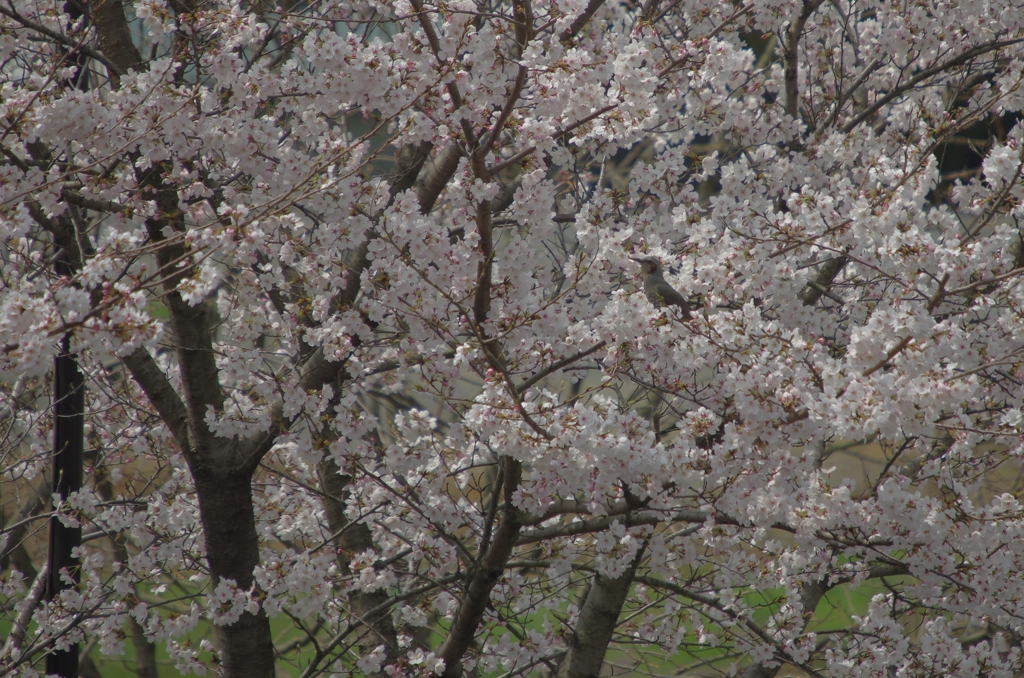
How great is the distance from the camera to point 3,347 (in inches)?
88.0

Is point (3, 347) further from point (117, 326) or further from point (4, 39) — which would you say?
point (4, 39)

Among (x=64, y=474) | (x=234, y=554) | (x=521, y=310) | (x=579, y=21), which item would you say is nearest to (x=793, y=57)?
(x=579, y=21)

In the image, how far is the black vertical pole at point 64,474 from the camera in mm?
4281

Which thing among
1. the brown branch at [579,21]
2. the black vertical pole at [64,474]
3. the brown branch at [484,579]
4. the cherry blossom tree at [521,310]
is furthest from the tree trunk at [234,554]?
the brown branch at [579,21]

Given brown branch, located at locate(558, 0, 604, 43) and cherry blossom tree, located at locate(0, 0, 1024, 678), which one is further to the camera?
brown branch, located at locate(558, 0, 604, 43)

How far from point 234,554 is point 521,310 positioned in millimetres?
2337

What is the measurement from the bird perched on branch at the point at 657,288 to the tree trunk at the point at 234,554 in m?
2.53

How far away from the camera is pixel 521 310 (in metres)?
3.34

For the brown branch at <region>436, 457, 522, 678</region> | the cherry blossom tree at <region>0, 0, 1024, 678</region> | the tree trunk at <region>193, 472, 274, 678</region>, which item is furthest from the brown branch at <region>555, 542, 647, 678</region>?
the tree trunk at <region>193, 472, 274, 678</region>

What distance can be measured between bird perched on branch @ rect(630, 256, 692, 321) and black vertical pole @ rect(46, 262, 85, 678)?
131 inches

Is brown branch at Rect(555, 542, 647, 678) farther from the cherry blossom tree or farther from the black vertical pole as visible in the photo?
the black vertical pole

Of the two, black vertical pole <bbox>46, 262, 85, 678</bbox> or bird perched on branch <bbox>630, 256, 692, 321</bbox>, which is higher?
bird perched on branch <bbox>630, 256, 692, 321</bbox>

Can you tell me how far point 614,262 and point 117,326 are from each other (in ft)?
6.92

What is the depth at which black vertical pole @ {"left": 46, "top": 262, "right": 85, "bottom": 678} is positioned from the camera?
4.28 meters
